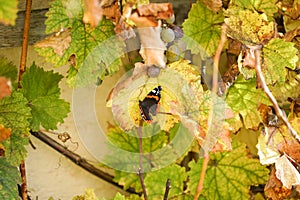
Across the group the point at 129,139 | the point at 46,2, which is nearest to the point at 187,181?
the point at 129,139

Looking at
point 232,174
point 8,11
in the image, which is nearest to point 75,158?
point 232,174

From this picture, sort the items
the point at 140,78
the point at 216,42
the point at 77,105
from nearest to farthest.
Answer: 1. the point at 140,78
2. the point at 216,42
3. the point at 77,105

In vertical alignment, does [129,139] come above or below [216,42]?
below

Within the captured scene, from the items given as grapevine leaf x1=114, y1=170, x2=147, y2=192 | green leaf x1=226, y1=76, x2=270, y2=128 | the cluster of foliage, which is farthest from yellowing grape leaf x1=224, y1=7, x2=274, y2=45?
grapevine leaf x1=114, y1=170, x2=147, y2=192

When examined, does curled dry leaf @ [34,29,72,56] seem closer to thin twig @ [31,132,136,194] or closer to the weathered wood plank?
the weathered wood plank

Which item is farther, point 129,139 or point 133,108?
point 129,139

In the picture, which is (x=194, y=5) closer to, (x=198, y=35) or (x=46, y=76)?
(x=198, y=35)

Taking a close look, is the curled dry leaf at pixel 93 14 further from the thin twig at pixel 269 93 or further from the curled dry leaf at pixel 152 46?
the thin twig at pixel 269 93

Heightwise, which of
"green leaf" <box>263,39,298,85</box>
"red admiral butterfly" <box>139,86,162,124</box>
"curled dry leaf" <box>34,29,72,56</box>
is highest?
"curled dry leaf" <box>34,29,72,56</box>
